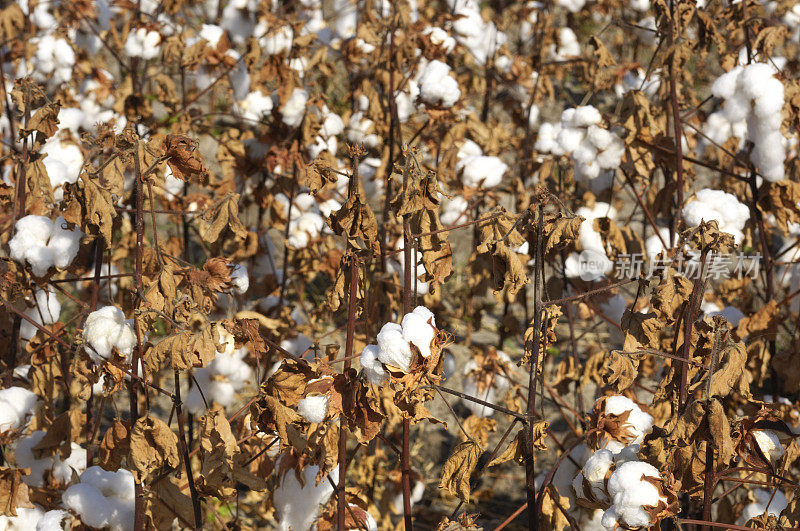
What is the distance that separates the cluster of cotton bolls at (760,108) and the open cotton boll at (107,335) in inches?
63.7

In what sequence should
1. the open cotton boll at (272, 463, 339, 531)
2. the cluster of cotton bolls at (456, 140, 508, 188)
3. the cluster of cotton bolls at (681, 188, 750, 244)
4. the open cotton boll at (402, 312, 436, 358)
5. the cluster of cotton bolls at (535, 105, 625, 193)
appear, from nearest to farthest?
the open cotton boll at (402, 312, 436, 358) < the open cotton boll at (272, 463, 339, 531) < the cluster of cotton bolls at (681, 188, 750, 244) < the cluster of cotton bolls at (535, 105, 625, 193) < the cluster of cotton bolls at (456, 140, 508, 188)

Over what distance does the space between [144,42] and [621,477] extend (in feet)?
7.95

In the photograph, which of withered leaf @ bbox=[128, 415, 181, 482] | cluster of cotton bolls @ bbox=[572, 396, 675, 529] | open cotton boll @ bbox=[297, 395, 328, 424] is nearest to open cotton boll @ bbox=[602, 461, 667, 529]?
cluster of cotton bolls @ bbox=[572, 396, 675, 529]

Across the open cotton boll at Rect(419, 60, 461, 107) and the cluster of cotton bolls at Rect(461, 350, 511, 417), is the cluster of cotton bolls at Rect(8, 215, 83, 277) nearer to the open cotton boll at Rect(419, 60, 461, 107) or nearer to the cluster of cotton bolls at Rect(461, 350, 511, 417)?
the open cotton boll at Rect(419, 60, 461, 107)

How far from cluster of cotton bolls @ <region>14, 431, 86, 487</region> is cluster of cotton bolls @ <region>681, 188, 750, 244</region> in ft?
5.19

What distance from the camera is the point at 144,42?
3.09 meters

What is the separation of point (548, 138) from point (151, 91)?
3.16 meters

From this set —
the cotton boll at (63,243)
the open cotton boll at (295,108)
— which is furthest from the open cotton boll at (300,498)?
the open cotton boll at (295,108)

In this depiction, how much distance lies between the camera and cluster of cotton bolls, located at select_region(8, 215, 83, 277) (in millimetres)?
1689

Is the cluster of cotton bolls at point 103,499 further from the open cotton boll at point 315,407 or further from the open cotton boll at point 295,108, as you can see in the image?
the open cotton boll at point 295,108

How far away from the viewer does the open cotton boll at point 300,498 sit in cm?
181

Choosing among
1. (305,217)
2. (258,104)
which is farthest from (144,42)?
(305,217)

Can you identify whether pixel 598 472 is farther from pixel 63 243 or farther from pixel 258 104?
pixel 258 104

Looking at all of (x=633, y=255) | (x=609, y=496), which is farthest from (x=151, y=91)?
(x=609, y=496)
